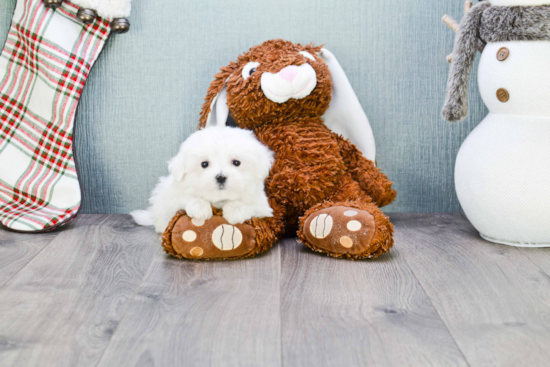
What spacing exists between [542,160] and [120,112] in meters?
1.07

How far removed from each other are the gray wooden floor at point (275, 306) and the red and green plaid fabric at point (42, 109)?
0.63 ft

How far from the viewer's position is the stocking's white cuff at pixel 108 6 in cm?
139

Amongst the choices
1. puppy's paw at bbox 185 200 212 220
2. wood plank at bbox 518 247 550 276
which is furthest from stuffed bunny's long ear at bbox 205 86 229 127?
wood plank at bbox 518 247 550 276

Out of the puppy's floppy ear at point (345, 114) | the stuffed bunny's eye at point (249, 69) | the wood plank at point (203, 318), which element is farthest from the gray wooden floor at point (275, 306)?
the stuffed bunny's eye at point (249, 69)

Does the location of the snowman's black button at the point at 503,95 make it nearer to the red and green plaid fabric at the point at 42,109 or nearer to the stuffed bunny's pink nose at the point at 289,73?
the stuffed bunny's pink nose at the point at 289,73

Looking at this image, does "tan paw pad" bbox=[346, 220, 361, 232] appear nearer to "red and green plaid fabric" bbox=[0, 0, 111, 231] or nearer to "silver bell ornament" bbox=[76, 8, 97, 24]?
"red and green plaid fabric" bbox=[0, 0, 111, 231]

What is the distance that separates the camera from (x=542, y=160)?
1.16 m

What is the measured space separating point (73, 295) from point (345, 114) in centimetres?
77

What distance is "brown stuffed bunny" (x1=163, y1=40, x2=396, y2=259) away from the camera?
1127mm

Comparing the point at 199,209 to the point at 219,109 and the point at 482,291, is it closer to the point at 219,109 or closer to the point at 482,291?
the point at 219,109

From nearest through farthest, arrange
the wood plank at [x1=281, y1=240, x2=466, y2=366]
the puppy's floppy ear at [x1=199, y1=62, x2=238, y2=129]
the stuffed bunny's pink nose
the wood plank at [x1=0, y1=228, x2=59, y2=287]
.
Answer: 1. the wood plank at [x1=281, y1=240, x2=466, y2=366]
2. the wood plank at [x1=0, y1=228, x2=59, y2=287]
3. the stuffed bunny's pink nose
4. the puppy's floppy ear at [x1=199, y1=62, x2=238, y2=129]

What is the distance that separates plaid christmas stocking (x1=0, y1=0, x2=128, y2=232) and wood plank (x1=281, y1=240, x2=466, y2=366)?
27.5 inches

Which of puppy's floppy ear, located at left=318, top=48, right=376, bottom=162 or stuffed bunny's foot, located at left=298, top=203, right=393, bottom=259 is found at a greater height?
puppy's floppy ear, located at left=318, top=48, right=376, bottom=162

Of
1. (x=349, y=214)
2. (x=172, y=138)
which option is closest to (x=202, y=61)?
(x=172, y=138)
